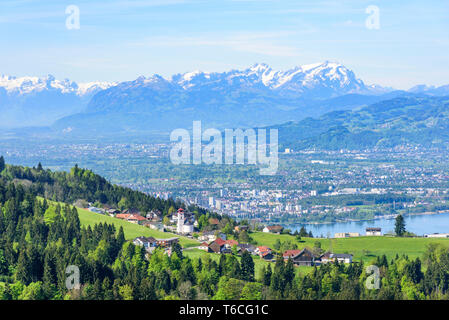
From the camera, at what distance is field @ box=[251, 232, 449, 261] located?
182 ft

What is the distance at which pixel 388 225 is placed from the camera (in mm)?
94938

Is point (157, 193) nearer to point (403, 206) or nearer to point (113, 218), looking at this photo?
point (403, 206)

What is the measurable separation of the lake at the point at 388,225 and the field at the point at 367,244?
79.8 ft

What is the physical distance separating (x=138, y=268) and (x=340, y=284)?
39.8 feet

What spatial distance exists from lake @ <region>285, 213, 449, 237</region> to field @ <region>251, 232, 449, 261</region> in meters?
24.3

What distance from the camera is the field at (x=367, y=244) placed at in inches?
2189

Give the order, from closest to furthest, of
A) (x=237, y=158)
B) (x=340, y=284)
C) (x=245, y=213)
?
1. (x=340, y=284)
2. (x=245, y=213)
3. (x=237, y=158)

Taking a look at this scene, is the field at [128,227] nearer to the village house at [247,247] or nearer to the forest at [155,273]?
the forest at [155,273]

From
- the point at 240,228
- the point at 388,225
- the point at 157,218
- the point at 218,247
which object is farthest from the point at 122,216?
the point at 388,225

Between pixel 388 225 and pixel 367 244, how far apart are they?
36.9 metres

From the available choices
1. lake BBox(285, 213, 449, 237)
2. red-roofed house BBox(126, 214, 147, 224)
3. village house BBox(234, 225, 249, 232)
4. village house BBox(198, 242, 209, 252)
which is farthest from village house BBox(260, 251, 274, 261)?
lake BBox(285, 213, 449, 237)

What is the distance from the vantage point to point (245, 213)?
109m

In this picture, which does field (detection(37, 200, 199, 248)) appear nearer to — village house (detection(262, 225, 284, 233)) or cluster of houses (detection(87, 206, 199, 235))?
cluster of houses (detection(87, 206, 199, 235))
